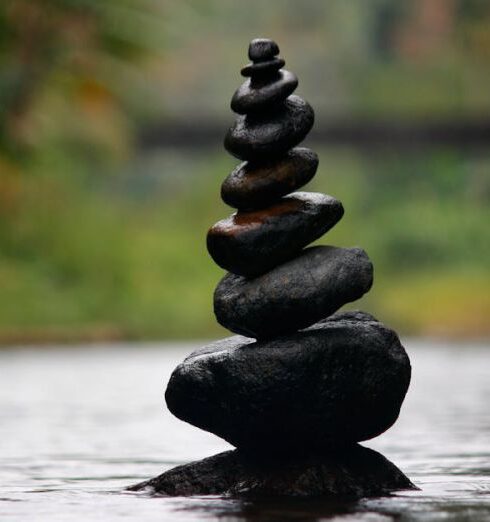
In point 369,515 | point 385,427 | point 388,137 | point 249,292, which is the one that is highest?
point 388,137

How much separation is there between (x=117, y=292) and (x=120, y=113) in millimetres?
4291

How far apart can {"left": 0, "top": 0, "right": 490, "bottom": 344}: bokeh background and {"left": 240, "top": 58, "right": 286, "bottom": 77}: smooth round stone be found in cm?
2255

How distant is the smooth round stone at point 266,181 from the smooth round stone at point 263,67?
0.50 m

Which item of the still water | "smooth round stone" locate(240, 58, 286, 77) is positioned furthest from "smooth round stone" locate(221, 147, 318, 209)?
the still water

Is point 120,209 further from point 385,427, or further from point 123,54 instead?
Answer: point 385,427

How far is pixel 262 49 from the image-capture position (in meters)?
10.0

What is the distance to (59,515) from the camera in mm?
8750

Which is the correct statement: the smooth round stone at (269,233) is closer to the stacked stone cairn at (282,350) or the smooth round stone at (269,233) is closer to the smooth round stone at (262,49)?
the stacked stone cairn at (282,350)

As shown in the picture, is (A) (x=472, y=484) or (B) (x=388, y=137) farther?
(B) (x=388, y=137)

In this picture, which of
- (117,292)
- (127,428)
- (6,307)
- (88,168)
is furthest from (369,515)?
(88,168)

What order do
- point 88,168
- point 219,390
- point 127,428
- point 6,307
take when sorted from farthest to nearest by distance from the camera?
point 88,168
point 6,307
point 127,428
point 219,390

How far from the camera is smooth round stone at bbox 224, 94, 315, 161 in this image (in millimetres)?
9945

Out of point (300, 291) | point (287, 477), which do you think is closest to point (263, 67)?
point (300, 291)

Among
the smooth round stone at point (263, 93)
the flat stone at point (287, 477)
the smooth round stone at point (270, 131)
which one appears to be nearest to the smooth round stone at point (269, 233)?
the smooth round stone at point (270, 131)
